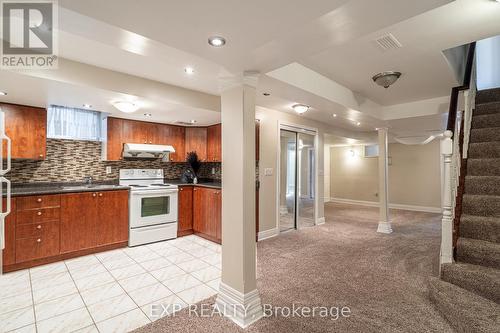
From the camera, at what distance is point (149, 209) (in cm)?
407

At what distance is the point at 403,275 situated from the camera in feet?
9.46

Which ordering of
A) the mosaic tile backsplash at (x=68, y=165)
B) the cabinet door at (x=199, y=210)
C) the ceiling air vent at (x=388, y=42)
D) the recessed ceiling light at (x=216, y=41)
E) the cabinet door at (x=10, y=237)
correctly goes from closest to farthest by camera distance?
the recessed ceiling light at (x=216, y=41) < the ceiling air vent at (x=388, y=42) < the cabinet door at (x=10, y=237) < the mosaic tile backsplash at (x=68, y=165) < the cabinet door at (x=199, y=210)

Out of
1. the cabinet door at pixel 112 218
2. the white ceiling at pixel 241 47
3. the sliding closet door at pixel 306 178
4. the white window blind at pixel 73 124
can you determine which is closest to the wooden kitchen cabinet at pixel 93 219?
the cabinet door at pixel 112 218

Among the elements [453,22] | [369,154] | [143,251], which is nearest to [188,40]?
[453,22]

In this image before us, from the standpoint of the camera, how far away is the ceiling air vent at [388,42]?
7.38 ft

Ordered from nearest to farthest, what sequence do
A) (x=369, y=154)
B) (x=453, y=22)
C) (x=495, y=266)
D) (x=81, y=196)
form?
1. (x=453, y=22)
2. (x=495, y=266)
3. (x=81, y=196)
4. (x=369, y=154)

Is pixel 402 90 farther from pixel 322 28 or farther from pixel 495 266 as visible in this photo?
pixel 322 28

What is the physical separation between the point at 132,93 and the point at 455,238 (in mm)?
3743

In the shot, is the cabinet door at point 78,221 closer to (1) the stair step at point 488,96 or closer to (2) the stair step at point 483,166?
(2) the stair step at point 483,166

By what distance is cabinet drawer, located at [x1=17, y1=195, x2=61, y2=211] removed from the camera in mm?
3021

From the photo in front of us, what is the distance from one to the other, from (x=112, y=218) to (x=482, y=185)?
4.76 meters

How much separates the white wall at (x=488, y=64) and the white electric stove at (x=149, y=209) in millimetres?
5681

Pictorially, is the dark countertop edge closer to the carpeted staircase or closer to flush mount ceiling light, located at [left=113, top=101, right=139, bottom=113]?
flush mount ceiling light, located at [left=113, top=101, right=139, bottom=113]

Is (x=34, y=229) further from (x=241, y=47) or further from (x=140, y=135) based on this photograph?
(x=241, y=47)
